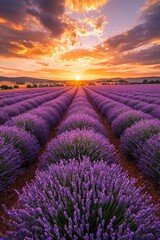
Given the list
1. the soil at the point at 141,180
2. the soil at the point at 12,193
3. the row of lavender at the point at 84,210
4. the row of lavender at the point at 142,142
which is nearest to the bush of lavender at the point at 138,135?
the row of lavender at the point at 142,142

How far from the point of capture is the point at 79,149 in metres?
3.26

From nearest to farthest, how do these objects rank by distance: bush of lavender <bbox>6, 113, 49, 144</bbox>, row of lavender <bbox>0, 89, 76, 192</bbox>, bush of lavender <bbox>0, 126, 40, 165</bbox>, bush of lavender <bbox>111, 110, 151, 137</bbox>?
row of lavender <bbox>0, 89, 76, 192</bbox> < bush of lavender <bbox>0, 126, 40, 165</bbox> < bush of lavender <bbox>6, 113, 49, 144</bbox> < bush of lavender <bbox>111, 110, 151, 137</bbox>

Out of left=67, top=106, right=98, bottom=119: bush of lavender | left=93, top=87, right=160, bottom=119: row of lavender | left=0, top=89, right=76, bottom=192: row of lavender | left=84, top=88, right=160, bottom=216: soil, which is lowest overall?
left=93, top=87, right=160, bottom=119: row of lavender

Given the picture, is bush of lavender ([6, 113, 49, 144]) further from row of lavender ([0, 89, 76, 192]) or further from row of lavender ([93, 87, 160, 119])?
row of lavender ([93, 87, 160, 119])

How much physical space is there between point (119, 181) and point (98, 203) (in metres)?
0.36

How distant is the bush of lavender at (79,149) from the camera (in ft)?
10.5

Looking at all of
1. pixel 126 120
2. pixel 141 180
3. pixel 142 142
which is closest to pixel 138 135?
pixel 142 142

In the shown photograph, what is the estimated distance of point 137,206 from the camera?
5.54ft

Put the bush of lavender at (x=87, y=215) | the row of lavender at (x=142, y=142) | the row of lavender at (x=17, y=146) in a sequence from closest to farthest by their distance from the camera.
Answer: the bush of lavender at (x=87, y=215)
the row of lavender at (x=17, y=146)
the row of lavender at (x=142, y=142)

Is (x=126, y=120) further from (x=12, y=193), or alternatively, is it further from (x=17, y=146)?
(x=12, y=193)

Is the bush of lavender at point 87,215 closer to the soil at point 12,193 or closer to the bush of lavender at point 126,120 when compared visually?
the soil at point 12,193

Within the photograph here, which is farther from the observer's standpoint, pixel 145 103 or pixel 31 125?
pixel 145 103

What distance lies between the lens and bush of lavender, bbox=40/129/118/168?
A: 3188 mm

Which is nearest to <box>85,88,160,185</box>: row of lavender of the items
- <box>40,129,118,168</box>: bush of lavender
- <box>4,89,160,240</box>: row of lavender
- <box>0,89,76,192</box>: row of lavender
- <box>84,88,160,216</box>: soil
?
<box>84,88,160,216</box>: soil
